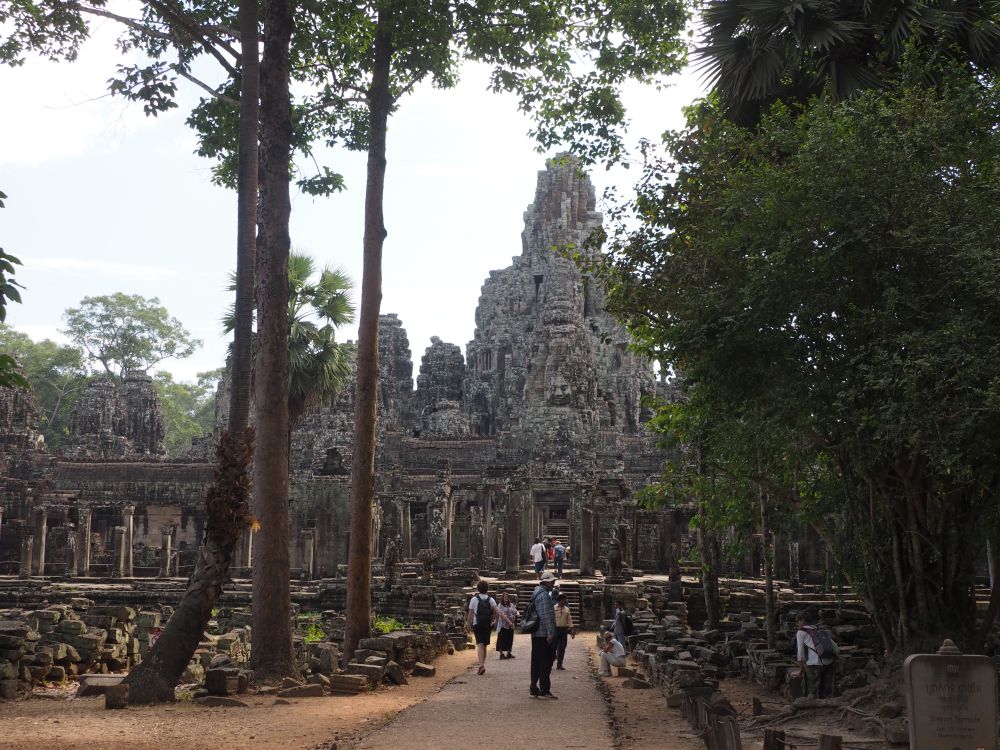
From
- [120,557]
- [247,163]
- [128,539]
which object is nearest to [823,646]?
[247,163]

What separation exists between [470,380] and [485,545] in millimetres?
24119

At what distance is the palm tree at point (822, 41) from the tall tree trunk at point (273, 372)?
611cm

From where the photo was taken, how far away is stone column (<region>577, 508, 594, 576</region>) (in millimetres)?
29953

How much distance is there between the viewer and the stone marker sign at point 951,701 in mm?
7164

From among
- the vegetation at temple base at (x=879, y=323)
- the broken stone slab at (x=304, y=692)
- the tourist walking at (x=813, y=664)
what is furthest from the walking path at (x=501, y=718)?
the vegetation at temple base at (x=879, y=323)

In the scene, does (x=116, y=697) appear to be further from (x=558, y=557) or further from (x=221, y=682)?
(x=558, y=557)

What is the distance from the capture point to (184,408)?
74.2 metres

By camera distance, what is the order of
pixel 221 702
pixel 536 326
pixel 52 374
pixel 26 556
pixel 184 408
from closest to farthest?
1. pixel 221 702
2. pixel 26 556
3. pixel 536 326
4. pixel 52 374
5. pixel 184 408

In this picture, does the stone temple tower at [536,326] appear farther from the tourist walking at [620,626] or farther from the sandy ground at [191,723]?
the sandy ground at [191,723]

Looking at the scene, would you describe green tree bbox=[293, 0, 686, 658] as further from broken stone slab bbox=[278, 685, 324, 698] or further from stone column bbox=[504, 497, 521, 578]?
stone column bbox=[504, 497, 521, 578]

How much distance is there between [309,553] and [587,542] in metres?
8.86

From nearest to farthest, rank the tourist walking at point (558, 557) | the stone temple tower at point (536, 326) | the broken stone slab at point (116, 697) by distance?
the broken stone slab at point (116, 697) → the tourist walking at point (558, 557) → the stone temple tower at point (536, 326)

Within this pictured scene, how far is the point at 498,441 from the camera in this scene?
4347cm

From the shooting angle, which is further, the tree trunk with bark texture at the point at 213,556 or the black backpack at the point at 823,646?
the black backpack at the point at 823,646
